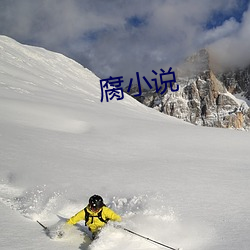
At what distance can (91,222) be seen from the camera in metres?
5.65

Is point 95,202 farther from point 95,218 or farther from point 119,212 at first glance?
point 119,212

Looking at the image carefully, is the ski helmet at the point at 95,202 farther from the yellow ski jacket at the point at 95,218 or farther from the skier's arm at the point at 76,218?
the skier's arm at the point at 76,218

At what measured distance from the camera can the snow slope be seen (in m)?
5.28

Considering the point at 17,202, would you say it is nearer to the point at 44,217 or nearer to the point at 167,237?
the point at 44,217

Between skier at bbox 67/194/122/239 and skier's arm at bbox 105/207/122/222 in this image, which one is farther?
skier's arm at bbox 105/207/122/222

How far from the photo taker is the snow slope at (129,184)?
5.28 m

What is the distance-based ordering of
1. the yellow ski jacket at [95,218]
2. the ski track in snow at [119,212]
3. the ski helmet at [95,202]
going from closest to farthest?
1. the ski track in snow at [119,212]
2. the ski helmet at [95,202]
3. the yellow ski jacket at [95,218]

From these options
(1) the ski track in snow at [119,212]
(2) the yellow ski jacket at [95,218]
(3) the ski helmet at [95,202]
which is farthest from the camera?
(2) the yellow ski jacket at [95,218]

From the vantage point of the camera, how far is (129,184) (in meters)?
7.88

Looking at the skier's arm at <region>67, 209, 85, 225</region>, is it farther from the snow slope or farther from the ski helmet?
the ski helmet

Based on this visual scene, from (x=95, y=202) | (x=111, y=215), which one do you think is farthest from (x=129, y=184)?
(x=95, y=202)

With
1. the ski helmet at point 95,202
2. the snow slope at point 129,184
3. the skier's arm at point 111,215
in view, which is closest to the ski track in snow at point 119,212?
the snow slope at point 129,184

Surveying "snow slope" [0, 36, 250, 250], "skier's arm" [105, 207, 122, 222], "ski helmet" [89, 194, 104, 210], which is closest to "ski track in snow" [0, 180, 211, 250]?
"snow slope" [0, 36, 250, 250]

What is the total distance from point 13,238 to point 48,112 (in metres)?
14.4
